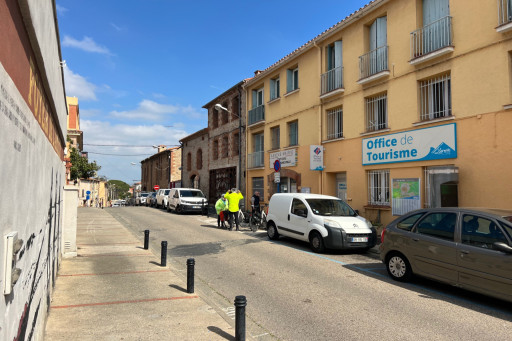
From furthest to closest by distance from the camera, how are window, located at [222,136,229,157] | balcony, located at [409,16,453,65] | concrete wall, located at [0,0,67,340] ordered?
window, located at [222,136,229,157]
balcony, located at [409,16,453,65]
concrete wall, located at [0,0,67,340]

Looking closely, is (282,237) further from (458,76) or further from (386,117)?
(458,76)

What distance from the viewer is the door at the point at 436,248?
578 cm

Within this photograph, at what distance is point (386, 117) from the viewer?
13.3 m

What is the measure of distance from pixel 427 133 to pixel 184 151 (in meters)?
27.0

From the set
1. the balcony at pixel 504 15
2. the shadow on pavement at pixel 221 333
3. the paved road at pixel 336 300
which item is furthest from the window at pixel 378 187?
the shadow on pavement at pixel 221 333

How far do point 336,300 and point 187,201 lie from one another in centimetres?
1772

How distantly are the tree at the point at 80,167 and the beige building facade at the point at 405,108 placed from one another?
24304 mm

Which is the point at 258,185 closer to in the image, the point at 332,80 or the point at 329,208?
the point at 332,80

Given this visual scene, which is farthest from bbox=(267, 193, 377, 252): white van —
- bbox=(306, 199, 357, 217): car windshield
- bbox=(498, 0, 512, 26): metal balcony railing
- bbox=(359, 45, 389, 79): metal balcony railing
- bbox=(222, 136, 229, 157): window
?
bbox=(222, 136, 229, 157): window

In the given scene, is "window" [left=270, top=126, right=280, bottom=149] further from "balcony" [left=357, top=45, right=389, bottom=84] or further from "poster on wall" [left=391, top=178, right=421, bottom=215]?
"poster on wall" [left=391, top=178, right=421, bottom=215]

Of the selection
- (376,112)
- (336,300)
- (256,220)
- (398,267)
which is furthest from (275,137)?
(336,300)

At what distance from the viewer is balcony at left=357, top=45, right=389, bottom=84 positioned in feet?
43.0

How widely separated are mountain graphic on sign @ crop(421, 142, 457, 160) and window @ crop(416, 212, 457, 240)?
5250 mm

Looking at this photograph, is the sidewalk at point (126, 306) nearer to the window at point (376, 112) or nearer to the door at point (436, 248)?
the door at point (436, 248)
